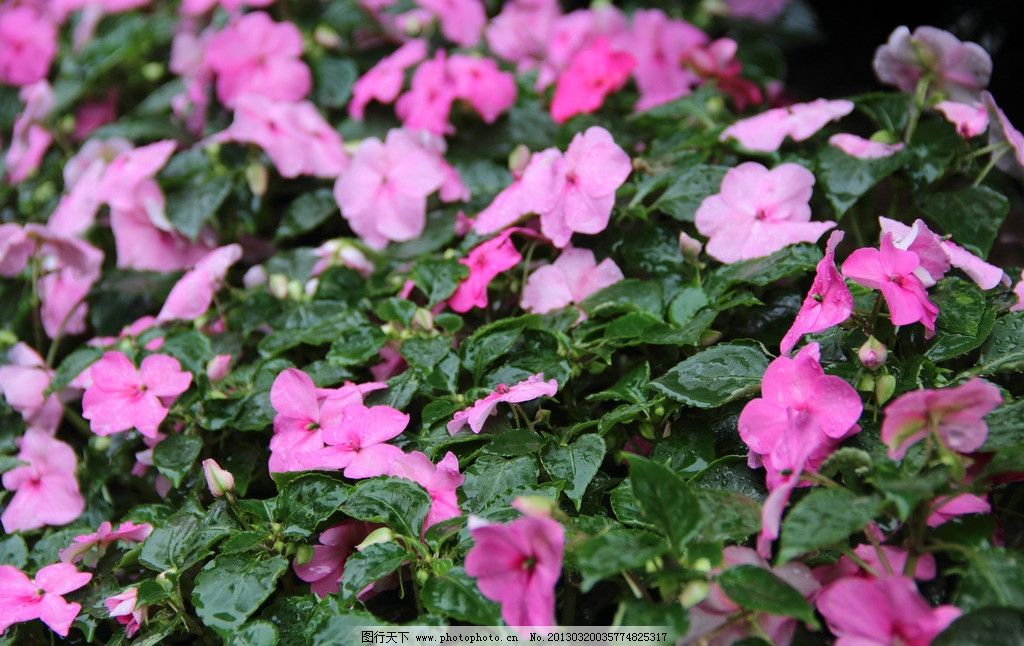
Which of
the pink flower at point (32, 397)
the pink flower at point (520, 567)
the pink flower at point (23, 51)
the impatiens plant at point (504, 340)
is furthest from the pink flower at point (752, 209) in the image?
the pink flower at point (23, 51)

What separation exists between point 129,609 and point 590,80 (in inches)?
37.0

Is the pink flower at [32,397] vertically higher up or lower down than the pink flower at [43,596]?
lower down

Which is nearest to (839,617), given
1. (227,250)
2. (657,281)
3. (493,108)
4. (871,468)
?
(871,468)

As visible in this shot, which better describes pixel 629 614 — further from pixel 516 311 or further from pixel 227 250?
pixel 227 250

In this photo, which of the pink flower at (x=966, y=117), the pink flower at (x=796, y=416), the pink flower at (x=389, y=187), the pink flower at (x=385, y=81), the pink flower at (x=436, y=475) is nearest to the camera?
the pink flower at (x=796, y=416)

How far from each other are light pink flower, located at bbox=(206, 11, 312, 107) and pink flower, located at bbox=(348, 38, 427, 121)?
0.33ft

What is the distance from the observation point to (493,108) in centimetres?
138

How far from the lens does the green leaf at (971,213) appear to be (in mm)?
1012

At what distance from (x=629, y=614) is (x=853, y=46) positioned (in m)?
1.57

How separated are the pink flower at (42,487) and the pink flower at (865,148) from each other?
98 cm

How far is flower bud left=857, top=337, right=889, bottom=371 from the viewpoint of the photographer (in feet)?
2.52

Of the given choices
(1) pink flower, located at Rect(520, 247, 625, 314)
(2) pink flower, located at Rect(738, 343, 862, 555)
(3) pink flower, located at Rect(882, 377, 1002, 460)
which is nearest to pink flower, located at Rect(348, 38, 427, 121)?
(1) pink flower, located at Rect(520, 247, 625, 314)

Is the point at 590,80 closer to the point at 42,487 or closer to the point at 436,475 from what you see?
the point at 436,475

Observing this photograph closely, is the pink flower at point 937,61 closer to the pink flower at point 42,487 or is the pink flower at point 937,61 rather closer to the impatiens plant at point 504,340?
the impatiens plant at point 504,340
